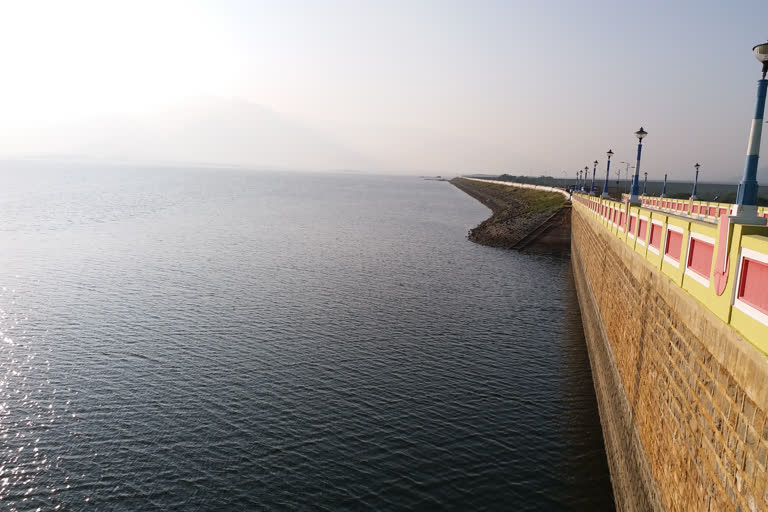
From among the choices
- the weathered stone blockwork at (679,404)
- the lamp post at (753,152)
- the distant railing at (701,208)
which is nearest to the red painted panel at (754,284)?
the weathered stone blockwork at (679,404)

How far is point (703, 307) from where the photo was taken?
761 centimetres

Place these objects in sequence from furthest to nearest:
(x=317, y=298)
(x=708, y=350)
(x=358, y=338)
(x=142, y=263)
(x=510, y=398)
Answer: (x=142, y=263)
(x=317, y=298)
(x=358, y=338)
(x=510, y=398)
(x=708, y=350)

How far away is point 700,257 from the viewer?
8312 mm

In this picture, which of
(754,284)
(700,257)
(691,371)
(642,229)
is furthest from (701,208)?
(754,284)

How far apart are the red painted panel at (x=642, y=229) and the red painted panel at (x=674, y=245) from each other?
249 cm

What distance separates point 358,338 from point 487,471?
427 inches

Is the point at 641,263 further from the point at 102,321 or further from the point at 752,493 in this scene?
the point at 102,321

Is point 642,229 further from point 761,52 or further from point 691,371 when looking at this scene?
point 691,371

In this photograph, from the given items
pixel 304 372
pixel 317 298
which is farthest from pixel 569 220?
pixel 304 372

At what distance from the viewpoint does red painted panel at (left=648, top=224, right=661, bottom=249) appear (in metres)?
11.7

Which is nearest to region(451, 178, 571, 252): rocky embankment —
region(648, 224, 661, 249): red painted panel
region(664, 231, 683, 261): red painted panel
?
region(648, 224, 661, 249): red painted panel

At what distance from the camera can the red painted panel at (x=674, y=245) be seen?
9.77m

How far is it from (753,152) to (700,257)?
368 centimetres

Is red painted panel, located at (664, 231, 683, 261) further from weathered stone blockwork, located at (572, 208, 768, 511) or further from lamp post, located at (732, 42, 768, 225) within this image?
lamp post, located at (732, 42, 768, 225)
